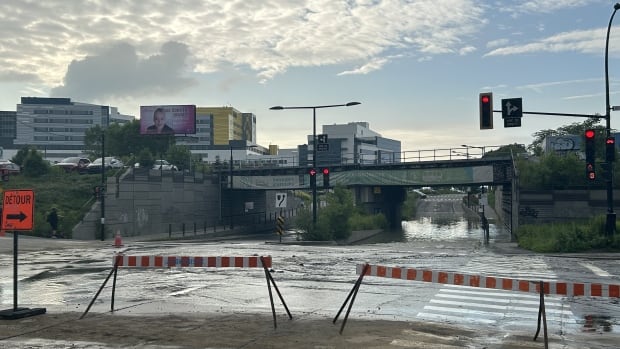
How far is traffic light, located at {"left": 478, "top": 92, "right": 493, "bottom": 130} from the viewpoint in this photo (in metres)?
26.5

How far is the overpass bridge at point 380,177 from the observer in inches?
2016

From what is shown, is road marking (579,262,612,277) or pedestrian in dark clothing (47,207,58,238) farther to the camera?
pedestrian in dark clothing (47,207,58,238)

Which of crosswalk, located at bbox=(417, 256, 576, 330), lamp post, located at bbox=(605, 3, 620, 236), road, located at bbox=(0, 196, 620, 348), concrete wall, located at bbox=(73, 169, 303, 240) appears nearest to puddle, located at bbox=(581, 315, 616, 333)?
road, located at bbox=(0, 196, 620, 348)

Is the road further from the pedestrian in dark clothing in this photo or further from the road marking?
the pedestrian in dark clothing

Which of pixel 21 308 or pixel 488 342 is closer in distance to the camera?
pixel 488 342

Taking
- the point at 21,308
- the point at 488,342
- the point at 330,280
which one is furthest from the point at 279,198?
the point at 488,342

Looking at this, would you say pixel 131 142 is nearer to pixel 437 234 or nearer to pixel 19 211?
pixel 437 234

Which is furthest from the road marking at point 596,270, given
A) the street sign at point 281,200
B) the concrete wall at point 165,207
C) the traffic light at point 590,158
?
the concrete wall at point 165,207

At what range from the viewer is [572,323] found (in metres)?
11.1

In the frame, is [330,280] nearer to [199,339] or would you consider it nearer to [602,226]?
[199,339]

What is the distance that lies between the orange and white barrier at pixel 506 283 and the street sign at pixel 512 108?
18.1 metres

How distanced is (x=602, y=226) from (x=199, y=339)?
2528 centimetres

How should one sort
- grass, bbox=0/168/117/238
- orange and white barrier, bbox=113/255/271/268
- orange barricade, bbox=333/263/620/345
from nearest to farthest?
orange barricade, bbox=333/263/620/345 < orange and white barrier, bbox=113/255/271/268 < grass, bbox=0/168/117/238

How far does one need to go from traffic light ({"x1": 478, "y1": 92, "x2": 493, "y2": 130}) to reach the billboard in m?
51.7
